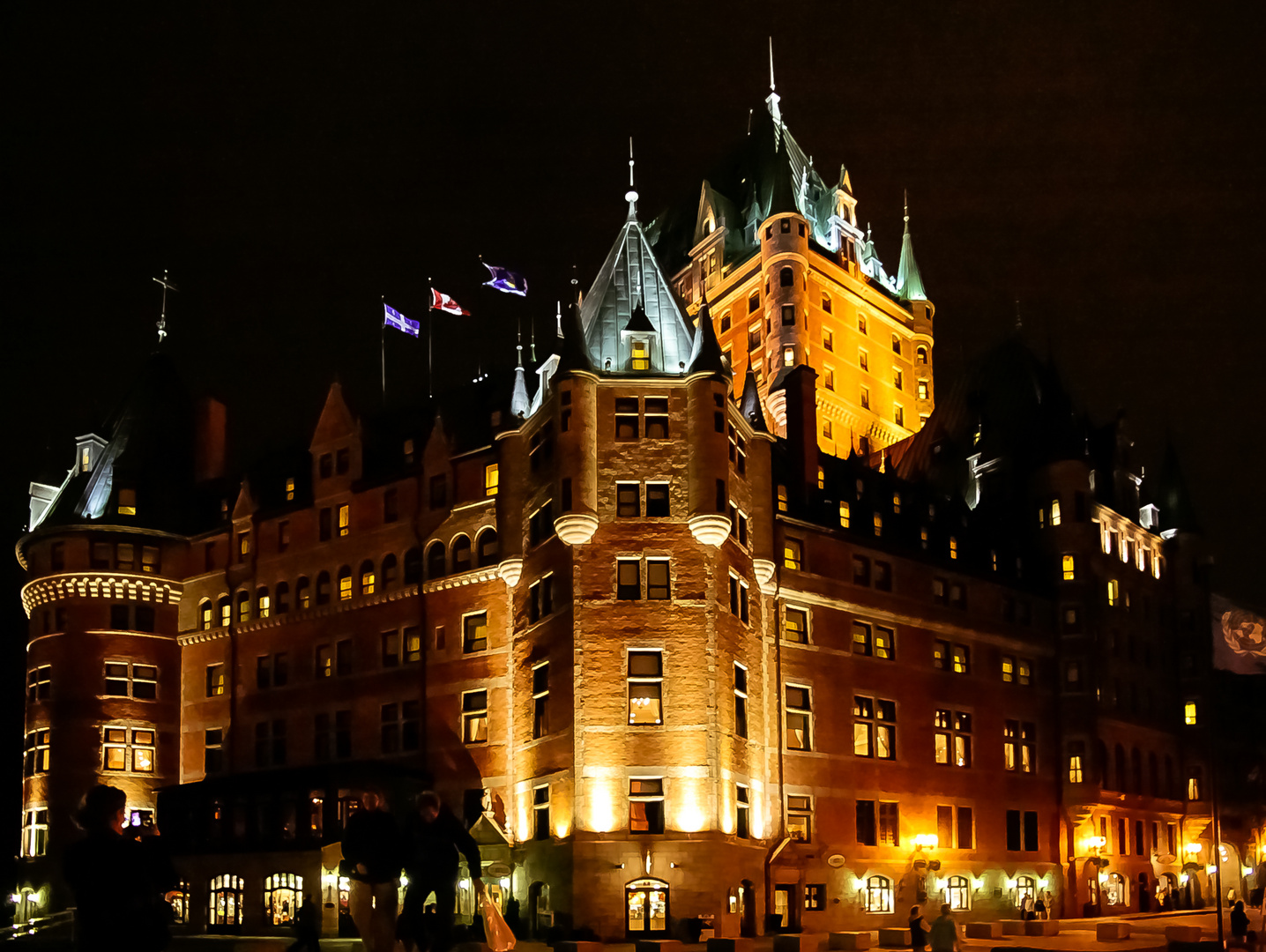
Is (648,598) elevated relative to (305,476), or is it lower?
lower

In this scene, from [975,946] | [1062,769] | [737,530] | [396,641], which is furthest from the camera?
[1062,769]

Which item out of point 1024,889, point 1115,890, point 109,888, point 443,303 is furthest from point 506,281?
point 109,888

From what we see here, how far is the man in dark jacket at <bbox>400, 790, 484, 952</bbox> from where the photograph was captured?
14.7 meters

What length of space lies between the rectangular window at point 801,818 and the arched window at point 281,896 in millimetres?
19437

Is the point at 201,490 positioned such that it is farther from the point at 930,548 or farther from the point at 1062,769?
the point at 1062,769

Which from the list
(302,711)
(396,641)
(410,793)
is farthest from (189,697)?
(410,793)

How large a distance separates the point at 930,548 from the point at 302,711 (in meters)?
30.6

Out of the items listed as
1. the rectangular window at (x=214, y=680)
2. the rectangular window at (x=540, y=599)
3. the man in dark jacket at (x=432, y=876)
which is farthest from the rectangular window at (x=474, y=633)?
the man in dark jacket at (x=432, y=876)

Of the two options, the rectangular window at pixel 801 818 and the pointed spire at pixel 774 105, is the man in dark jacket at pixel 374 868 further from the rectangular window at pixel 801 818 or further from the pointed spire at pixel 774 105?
the pointed spire at pixel 774 105

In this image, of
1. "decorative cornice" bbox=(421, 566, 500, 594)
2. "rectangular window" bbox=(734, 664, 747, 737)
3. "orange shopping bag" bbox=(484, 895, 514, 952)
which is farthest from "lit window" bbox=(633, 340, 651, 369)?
"orange shopping bag" bbox=(484, 895, 514, 952)

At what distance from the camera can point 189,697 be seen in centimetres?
7331

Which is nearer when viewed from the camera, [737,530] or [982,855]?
[737,530]

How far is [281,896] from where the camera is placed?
196 ft

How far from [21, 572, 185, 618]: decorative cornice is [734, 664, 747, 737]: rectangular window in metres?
32.1
